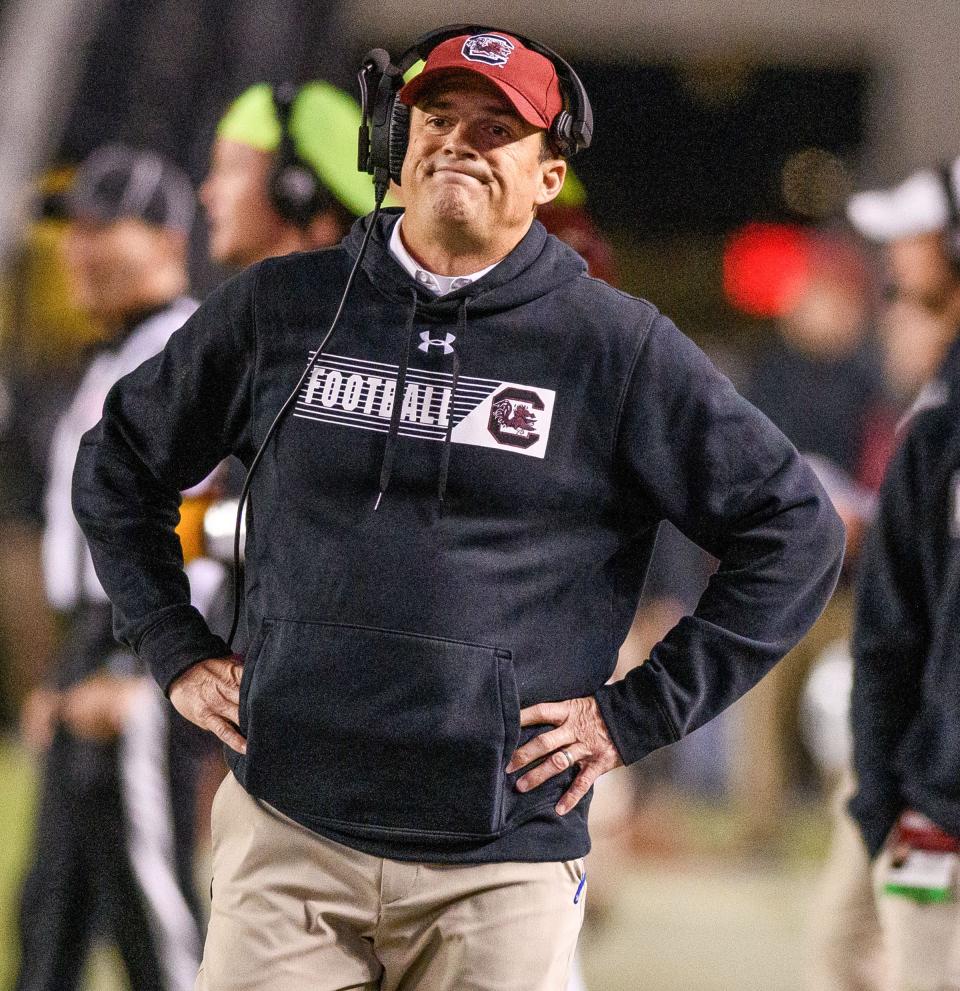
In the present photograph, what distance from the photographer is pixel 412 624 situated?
1.82 meters

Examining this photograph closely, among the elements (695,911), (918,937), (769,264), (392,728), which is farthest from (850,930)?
(769,264)

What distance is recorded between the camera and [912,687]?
261 cm

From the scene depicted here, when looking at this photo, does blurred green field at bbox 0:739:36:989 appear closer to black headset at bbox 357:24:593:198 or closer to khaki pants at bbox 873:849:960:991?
khaki pants at bbox 873:849:960:991

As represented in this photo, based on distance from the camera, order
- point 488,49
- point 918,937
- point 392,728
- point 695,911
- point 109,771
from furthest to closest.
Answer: point 695,911 → point 109,771 → point 918,937 → point 488,49 → point 392,728

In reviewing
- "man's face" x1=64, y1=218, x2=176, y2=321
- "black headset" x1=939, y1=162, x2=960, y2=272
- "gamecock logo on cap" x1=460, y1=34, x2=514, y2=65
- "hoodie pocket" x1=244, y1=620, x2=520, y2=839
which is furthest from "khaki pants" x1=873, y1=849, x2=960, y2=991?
"man's face" x1=64, y1=218, x2=176, y2=321

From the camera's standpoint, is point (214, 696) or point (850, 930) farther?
point (850, 930)

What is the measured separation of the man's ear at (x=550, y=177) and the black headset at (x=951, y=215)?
1407 millimetres

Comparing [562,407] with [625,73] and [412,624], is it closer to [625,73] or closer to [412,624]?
[412,624]

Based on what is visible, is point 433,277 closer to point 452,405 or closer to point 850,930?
point 452,405

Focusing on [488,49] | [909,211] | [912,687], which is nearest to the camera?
[488,49]

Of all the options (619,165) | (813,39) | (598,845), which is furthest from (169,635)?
(619,165)

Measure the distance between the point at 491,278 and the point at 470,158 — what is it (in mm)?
150

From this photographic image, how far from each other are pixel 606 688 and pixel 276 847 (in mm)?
453

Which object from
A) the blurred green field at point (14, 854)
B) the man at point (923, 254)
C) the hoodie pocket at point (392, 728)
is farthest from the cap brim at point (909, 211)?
the blurred green field at point (14, 854)
